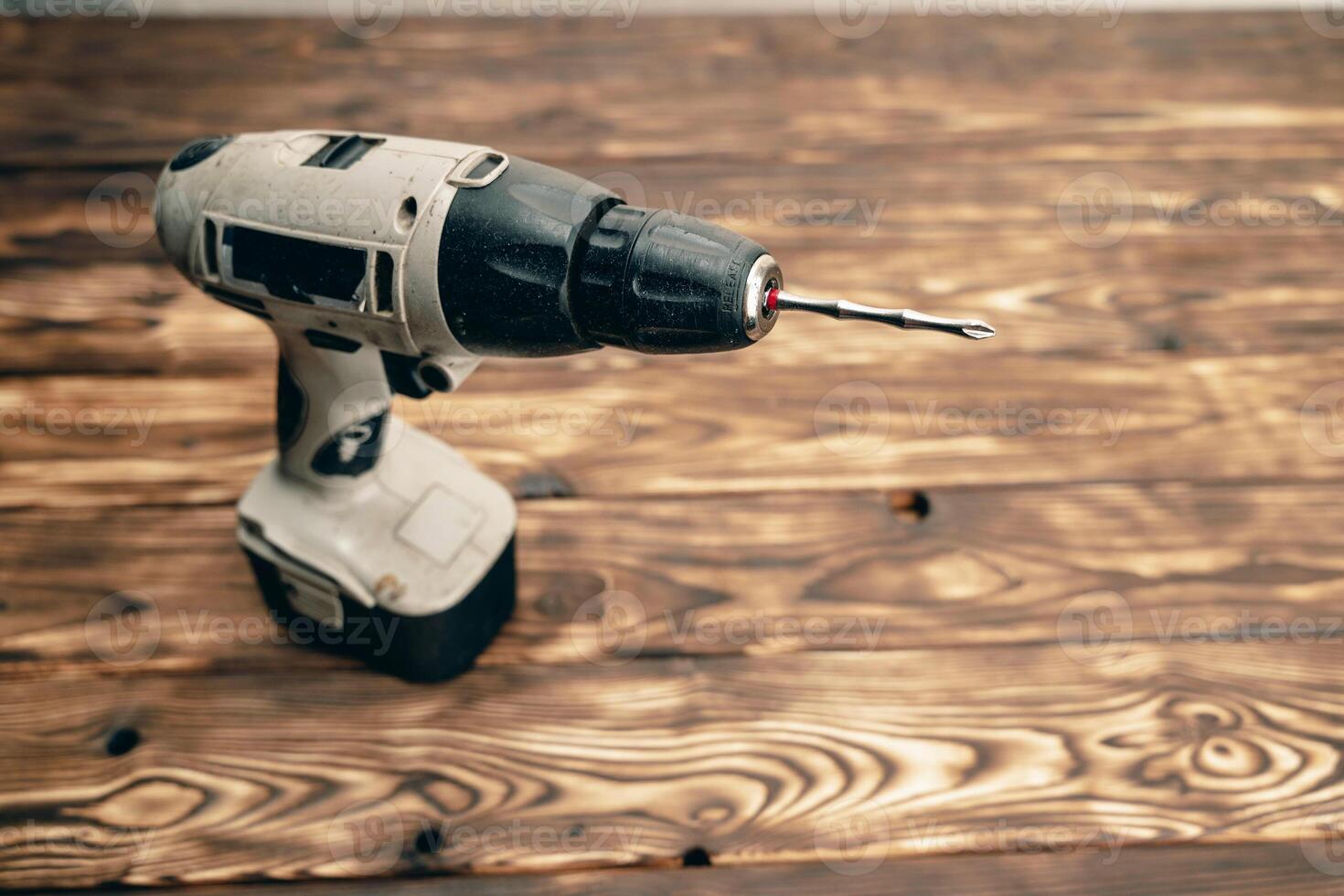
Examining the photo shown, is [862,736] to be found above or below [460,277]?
below

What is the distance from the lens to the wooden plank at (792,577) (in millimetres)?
808

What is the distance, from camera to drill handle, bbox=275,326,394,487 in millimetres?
661

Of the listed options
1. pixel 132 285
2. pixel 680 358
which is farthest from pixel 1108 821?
pixel 132 285

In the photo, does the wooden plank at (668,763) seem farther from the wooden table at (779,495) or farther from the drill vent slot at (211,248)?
the drill vent slot at (211,248)

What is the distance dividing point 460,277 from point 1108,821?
594 mm

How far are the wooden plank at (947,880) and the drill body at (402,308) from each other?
6.2 inches

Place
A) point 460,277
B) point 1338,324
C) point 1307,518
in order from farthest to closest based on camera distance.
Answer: point 1338,324
point 1307,518
point 460,277

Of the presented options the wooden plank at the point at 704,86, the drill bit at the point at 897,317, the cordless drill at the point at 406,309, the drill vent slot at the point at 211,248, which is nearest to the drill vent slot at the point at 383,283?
the cordless drill at the point at 406,309

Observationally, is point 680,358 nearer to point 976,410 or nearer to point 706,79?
point 976,410

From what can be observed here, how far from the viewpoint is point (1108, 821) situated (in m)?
0.74

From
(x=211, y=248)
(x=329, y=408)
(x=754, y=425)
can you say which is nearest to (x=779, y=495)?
(x=754, y=425)

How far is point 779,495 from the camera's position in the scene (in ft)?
2.92

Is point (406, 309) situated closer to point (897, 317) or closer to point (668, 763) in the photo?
point (897, 317)

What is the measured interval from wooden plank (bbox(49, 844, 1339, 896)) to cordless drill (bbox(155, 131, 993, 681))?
159 mm
